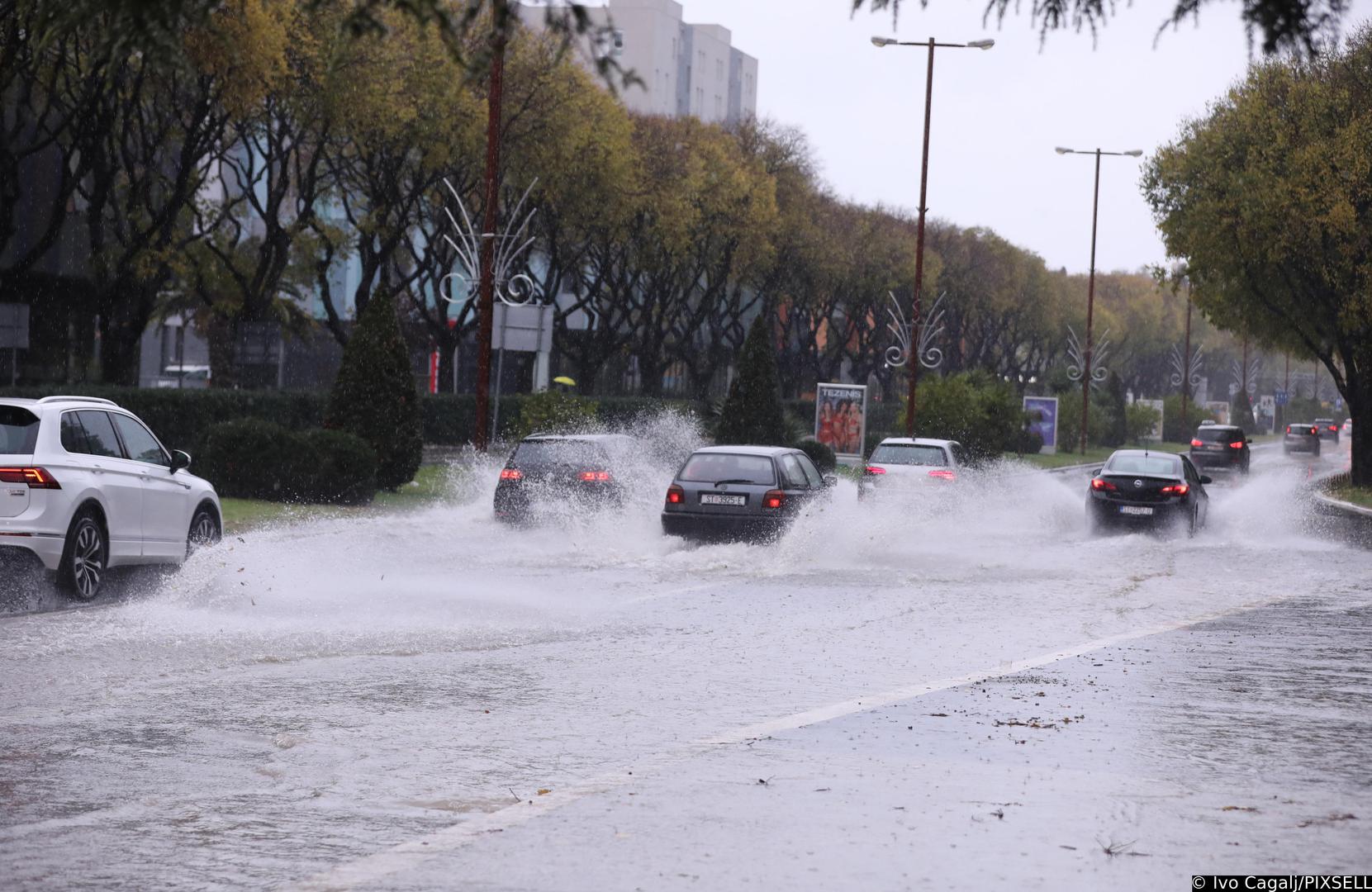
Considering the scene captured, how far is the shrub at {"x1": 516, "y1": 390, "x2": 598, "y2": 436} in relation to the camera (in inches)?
1356

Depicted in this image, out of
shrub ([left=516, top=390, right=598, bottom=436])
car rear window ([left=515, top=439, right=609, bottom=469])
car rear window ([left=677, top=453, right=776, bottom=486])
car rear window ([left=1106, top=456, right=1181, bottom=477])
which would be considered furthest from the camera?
shrub ([left=516, top=390, right=598, bottom=436])

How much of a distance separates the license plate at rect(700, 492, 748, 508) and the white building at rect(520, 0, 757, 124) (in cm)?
8409

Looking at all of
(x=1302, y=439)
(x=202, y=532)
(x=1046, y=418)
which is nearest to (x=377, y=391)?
(x=202, y=532)

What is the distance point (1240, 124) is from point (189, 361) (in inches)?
2307

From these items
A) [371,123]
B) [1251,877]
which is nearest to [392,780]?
[1251,877]

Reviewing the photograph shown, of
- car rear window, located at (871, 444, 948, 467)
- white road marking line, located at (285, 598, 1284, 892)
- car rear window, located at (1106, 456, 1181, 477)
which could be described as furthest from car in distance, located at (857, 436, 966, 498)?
white road marking line, located at (285, 598, 1284, 892)

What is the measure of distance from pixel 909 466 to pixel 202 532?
570 inches

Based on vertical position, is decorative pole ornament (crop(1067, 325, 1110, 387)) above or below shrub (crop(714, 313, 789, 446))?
above

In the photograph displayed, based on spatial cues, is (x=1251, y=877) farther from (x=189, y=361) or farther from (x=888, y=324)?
(x=189, y=361)

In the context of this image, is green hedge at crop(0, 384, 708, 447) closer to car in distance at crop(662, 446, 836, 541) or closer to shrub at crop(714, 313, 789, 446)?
shrub at crop(714, 313, 789, 446)

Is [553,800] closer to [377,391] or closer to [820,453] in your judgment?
[377,391]

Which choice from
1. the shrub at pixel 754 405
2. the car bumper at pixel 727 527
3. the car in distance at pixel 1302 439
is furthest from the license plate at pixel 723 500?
the car in distance at pixel 1302 439

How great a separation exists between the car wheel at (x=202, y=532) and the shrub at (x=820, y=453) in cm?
2758

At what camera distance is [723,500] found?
21219 millimetres
